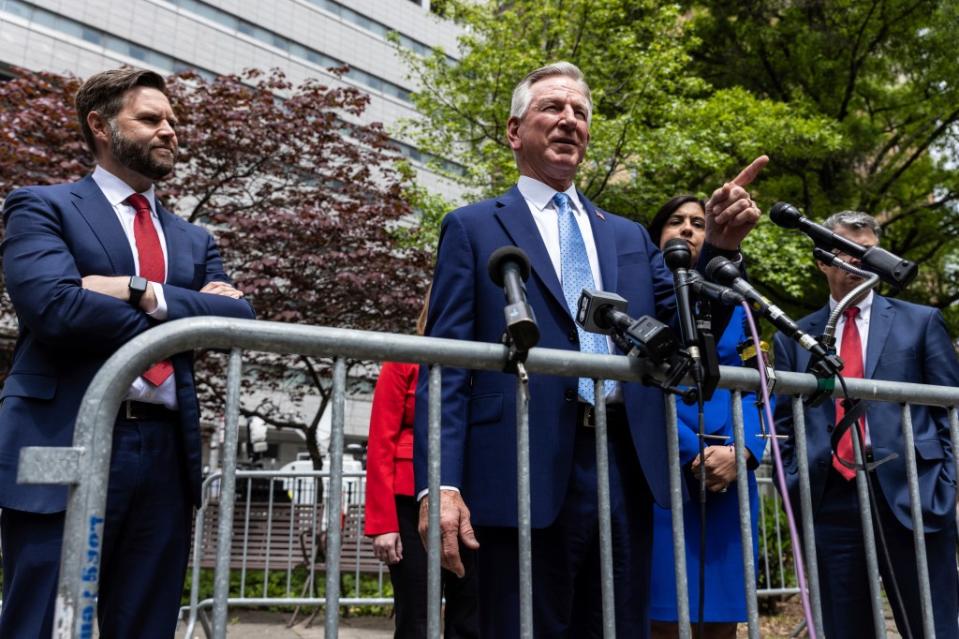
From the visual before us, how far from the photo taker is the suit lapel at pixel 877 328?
3662 mm

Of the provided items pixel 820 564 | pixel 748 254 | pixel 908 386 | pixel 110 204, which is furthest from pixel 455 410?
pixel 748 254

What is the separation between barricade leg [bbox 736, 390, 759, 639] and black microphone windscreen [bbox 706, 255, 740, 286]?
34 centimetres

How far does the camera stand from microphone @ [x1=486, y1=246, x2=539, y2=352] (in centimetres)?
193

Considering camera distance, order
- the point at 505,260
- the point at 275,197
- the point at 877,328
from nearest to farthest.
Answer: the point at 505,260 → the point at 877,328 → the point at 275,197

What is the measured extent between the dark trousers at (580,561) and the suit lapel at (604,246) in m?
0.45

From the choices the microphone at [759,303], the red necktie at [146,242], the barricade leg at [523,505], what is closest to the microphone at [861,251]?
the microphone at [759,303]

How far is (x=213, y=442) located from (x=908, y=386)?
26.9 m

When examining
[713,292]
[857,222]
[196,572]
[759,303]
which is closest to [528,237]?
[713,292]

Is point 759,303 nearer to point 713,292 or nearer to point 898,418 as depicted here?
point 713,292

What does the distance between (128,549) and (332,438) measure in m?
0.84

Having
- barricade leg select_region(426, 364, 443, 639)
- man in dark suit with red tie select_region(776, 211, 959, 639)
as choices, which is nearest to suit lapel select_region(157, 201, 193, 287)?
barricade leg select_region(426, 364, 443, 639)

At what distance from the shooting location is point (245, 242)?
9961mm

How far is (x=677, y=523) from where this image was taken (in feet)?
7.28

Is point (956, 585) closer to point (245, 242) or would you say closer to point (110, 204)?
point (110, 204)
